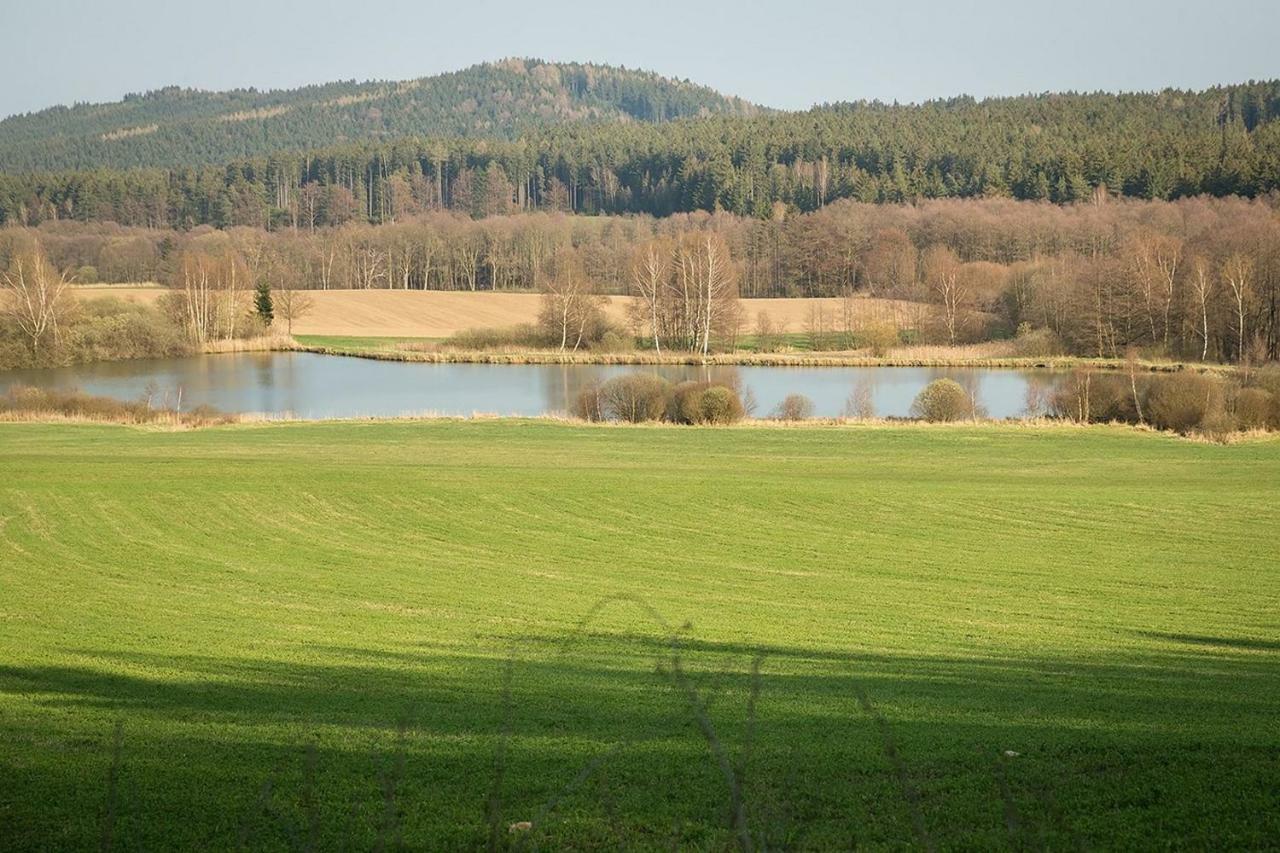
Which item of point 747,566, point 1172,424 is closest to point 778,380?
point 1172,424

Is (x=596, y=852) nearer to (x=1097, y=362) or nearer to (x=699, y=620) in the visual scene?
(x=699, y=620)


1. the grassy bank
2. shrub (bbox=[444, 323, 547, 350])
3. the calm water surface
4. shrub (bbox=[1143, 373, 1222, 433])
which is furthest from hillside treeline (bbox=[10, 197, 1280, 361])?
shrub (bbox=[1143, 373, 1222, 433])

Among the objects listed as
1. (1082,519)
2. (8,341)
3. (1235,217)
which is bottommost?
(1082,519)

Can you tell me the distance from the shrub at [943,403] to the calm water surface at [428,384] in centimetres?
469

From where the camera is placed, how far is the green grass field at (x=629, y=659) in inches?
300

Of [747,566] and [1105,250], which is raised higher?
[1105,250]

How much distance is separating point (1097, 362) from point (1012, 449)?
145 ft

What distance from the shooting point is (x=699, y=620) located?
15016mm

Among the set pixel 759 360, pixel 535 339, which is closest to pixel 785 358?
pixel 759 360

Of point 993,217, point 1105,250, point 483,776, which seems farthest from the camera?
point 993,217

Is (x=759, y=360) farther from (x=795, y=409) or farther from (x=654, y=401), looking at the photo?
(x=654, y=401)

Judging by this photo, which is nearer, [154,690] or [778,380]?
[154,690]

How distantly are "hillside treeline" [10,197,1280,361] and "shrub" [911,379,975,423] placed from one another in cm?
3179

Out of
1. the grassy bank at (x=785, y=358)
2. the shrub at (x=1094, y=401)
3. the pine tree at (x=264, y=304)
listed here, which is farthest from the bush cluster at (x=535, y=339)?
the shrub at (x=1094, y=401)
